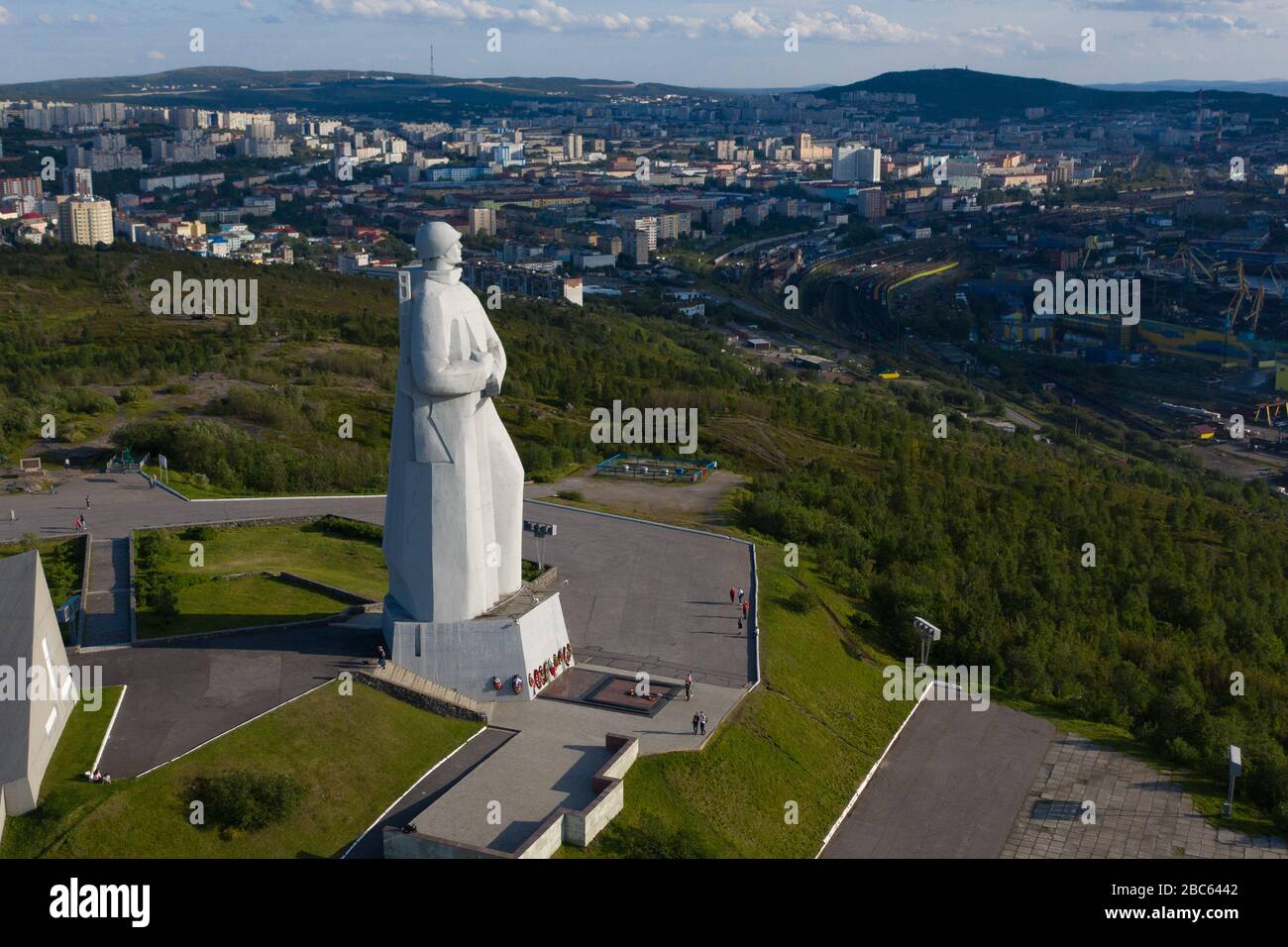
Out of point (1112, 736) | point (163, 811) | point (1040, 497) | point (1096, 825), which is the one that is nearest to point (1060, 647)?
point (1112, 736)

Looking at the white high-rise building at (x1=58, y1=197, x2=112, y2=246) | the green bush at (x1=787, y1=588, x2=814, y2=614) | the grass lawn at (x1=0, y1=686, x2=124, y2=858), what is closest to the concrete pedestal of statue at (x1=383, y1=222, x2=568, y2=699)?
the grass lawn at (x1=0, y1=686, x2=124, y2=858)

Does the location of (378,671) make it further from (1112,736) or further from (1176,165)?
(1176,165)

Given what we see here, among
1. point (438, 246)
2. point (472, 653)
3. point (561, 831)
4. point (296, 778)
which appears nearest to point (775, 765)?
point (561, 831)

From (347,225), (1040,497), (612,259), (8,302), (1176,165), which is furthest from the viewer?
(1176,165)

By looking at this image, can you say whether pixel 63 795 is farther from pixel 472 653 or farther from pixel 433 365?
pixel 433 365

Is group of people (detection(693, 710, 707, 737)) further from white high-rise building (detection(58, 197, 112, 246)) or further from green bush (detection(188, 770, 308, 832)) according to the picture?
white high-rise building (detection(58, 197, 112, 246))
